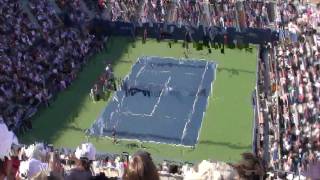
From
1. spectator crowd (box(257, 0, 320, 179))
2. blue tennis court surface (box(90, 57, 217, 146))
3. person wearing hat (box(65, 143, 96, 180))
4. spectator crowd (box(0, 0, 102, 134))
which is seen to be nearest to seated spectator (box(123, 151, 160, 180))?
person wearing hat (box(65, 143, 96, 180))

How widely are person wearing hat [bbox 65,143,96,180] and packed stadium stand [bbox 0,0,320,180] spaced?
21.0ft

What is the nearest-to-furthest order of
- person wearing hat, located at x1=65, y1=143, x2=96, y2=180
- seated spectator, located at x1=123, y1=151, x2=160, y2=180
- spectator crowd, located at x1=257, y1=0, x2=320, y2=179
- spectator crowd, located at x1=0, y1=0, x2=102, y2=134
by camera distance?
seated spectator, located at x1=123, y1=151, x2=160, y2=180 → person wearing hat, located at x1=65, y1=143, x2=96, y2=180 → spectator crowd, located at x1=257, y1=0, x2=320, y2=179 → spectator crowd, located at x1=0, y1=0, x2=102, y2=134

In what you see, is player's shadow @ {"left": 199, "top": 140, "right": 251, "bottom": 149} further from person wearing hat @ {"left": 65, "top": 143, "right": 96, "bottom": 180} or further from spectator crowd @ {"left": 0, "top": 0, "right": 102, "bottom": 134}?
person wearing hat @ {"left": 65, "top": 143, "right": 96, "bottom": 180}

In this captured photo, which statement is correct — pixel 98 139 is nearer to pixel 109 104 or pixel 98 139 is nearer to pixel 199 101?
pixel 109 104

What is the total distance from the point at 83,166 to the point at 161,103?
57.5ft

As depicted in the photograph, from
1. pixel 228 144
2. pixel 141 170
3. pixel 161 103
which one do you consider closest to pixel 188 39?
pixel 161 103

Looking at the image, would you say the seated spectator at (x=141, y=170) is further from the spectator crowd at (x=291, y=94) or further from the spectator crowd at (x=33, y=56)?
the spectator crowd at (x=33, y=56)

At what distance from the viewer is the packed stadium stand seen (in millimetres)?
20172

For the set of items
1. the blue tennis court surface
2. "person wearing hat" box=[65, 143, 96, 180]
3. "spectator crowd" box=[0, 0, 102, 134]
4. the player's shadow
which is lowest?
the player's shadow

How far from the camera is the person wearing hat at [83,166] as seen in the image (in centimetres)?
545

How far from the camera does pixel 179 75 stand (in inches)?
1020

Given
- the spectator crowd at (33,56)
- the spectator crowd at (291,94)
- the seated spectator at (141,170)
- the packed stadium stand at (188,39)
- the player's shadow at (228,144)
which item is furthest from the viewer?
the spectator crowd at (33,56)

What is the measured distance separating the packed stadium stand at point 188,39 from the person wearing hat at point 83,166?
639 centimetres

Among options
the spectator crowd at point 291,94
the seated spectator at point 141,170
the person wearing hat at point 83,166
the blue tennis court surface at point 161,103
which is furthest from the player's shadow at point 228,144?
the seated spectator at point 141,170
